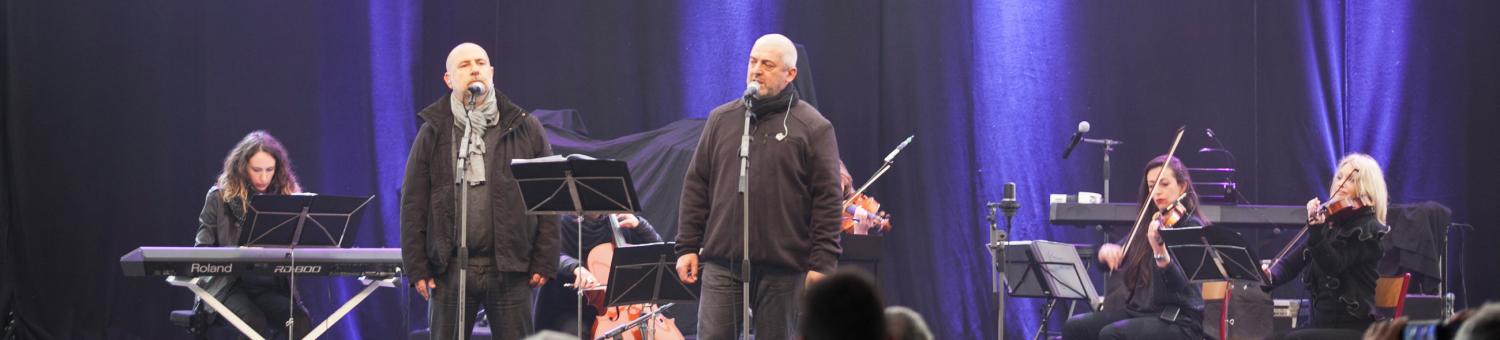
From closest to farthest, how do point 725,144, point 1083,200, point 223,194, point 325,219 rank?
point 725,144, point 325,219, point 223,194, point 1083,200

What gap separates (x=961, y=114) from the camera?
379 inches

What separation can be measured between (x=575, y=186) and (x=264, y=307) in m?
2.86

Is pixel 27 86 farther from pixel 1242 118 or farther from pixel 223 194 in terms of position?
pixel 1242 118

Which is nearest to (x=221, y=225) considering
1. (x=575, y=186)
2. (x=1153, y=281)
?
(x=575, y=186)

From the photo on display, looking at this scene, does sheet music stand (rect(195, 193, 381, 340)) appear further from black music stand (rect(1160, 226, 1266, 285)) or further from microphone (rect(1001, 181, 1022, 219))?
black music stand (rect(1160, 226, 1266, 285))

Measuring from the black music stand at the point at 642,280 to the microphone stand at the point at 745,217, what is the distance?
4.21ft

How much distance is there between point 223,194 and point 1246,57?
20.8 ft

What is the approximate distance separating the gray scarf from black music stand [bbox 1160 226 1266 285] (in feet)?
11.0

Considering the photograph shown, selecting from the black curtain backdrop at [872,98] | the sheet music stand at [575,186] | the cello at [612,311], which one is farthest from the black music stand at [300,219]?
the black curtain backdrop at [872,98]

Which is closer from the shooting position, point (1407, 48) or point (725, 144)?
point (725, 144)

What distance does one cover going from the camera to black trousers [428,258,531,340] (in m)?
5.38

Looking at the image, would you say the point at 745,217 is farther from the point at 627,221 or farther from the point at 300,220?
the point at 627,221

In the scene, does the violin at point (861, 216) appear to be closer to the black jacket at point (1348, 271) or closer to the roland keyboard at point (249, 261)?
the black jacket at point (1348, 271)

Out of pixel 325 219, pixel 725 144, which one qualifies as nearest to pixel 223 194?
pixel 325 219
